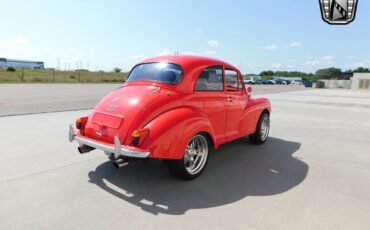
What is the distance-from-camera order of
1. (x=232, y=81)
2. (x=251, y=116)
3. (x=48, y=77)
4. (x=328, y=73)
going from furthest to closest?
(x=328, y=73) → (x=48, y=77) → (x=251, y=116) → (x=232, y=81)

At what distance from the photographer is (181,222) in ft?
9.55

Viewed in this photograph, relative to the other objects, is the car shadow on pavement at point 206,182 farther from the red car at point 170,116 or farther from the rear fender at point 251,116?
the rear fender at point 251,116

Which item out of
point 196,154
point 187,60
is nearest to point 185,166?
point 196,154

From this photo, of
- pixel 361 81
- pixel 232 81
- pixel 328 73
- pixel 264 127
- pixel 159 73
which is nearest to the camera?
pixel 159 73

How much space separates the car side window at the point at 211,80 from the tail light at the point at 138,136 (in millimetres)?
1313

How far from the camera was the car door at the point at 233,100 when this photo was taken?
5.04 metres

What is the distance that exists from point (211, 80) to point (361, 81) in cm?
6417

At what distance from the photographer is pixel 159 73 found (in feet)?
14.8

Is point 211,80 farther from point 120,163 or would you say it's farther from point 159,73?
point 120,163

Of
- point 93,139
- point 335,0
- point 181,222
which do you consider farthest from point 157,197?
point 335,0

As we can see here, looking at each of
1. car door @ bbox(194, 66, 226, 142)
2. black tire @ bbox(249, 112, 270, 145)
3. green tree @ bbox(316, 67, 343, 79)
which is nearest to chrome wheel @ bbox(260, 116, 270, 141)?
black tire @ bbox(249, 112, 270, 145)

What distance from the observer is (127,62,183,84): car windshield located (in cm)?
433

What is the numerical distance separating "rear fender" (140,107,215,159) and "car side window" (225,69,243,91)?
56.9 inches

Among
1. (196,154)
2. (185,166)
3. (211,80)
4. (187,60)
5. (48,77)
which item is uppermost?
(48,77)
